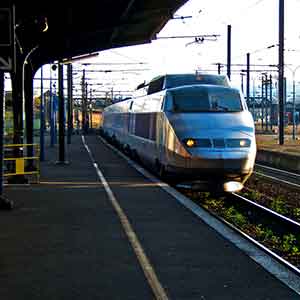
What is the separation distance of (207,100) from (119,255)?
385 inches

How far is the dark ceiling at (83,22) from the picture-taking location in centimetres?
1827

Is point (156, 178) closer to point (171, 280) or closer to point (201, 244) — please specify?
point (201, 244)

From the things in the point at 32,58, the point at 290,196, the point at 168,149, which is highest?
the point at 32,58

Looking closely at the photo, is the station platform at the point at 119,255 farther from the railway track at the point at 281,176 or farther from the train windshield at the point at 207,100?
the railway track at the point at 281,176

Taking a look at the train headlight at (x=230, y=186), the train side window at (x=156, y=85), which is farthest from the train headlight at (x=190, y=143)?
the train side window at (x=156, y=85)

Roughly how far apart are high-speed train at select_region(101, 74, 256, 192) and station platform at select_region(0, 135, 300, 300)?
132cm

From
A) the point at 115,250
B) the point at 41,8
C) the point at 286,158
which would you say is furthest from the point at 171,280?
the point at 286,158

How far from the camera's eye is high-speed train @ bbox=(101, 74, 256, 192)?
16703 mm

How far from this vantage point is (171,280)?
306 inches

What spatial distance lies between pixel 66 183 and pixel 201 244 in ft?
33.5

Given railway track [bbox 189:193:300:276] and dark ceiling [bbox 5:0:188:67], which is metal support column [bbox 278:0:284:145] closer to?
dark ceiling [bbox 5:0:188:67]

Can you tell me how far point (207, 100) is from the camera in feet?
60.5

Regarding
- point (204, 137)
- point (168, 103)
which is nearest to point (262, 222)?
point (204, 137)

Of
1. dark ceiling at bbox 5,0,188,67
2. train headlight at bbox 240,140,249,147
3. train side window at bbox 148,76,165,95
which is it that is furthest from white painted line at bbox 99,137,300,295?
train side window at bbox 148,76,165,95
